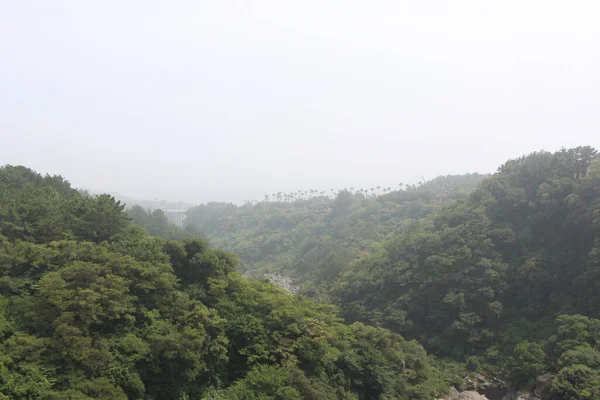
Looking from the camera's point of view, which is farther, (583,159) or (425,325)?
(583,159)

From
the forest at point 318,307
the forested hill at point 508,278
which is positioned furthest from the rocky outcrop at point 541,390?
the forested hill at point 508,278

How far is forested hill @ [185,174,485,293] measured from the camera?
4541 centimetres

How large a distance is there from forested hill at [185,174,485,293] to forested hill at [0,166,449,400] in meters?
18.0

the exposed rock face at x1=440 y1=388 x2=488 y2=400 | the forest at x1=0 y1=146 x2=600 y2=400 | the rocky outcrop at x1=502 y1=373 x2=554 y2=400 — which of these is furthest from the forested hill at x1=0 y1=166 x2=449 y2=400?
the rocky outcrop at x1=502 y1=373 x2=554 y2=400

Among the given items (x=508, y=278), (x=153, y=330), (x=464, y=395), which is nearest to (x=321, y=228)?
(x=508, y=278)

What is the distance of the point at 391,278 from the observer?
94.7 feet

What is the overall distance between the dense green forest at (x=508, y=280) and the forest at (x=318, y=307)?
→ 0.10 m

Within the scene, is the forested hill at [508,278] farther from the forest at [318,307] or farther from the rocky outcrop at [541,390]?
the rocky outcrop at [541,390]

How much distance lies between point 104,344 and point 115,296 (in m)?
1.79

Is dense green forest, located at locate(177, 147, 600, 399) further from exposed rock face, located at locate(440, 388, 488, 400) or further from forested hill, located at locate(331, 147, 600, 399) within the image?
exposed rock face, located at locate(440, 388, 488, 400)

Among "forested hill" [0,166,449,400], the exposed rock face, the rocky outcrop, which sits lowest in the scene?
the exposed rock face

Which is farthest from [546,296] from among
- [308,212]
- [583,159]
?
[308,212]

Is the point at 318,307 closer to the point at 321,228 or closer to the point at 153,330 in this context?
the point at 153,330

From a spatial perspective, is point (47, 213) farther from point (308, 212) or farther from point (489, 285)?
point (308, 212)
